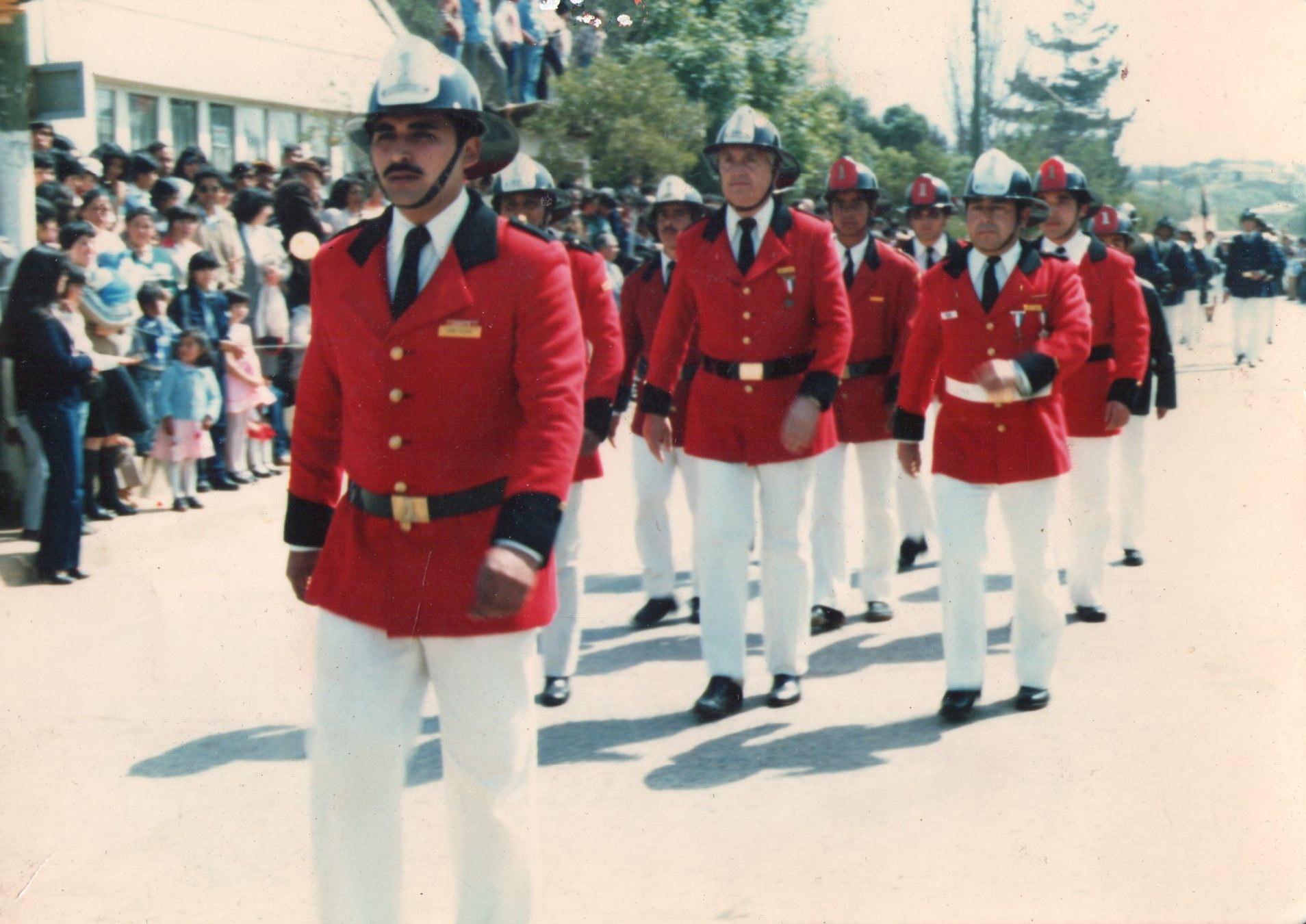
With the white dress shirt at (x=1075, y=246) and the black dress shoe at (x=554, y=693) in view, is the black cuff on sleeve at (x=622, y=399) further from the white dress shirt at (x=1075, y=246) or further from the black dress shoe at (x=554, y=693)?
the white dress shirt at (x=1075, y=246)

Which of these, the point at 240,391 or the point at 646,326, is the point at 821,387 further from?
the point at 240,391

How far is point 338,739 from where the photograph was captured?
148 inches

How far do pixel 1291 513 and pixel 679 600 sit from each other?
5000 mm

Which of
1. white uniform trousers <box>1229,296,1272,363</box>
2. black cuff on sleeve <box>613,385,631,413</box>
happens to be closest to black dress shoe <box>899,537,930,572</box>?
black cuff on sleeve <box>613,385,631,413</box>

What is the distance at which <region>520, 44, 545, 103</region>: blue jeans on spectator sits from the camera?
10.4 m

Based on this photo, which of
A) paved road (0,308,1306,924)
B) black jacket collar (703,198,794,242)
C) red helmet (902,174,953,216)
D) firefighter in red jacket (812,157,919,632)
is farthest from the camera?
red helmet (902,174,953,216)

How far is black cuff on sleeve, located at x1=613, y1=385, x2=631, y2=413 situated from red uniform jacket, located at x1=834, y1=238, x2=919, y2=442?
116 centimetres

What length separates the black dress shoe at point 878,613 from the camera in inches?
345

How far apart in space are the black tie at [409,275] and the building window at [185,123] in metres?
12.1

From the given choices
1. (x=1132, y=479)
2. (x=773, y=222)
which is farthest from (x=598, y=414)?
(x=1132, y=479)

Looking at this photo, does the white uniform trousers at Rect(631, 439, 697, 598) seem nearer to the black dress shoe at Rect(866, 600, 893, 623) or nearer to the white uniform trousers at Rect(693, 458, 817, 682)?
the black dress shoe at Rect(866, 600, 893, 623)

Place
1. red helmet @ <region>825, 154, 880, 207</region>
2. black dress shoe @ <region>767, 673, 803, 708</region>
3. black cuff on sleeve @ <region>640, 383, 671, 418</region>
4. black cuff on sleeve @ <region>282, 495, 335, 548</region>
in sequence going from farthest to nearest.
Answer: red helmet @ <region>825, 154, 880, 207</region> → black cuff on sleeve @ <region>640, 383, 671, 418</region> → black dress shoe @ <region>767, 673, 803, 708</region> → black cuff on sleeve @ <region>282, 495, 335, 548</region>

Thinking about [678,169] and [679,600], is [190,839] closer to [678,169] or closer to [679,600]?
[679,600]

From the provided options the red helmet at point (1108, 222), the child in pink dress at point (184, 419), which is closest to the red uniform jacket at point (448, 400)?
the child in pink dress at point (184, 419)
